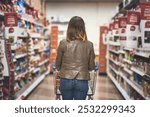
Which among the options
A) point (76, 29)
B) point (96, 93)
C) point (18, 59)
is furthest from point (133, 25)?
point (96, 93)

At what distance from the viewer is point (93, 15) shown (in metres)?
11.8

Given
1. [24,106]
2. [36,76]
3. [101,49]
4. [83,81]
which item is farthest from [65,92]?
[101,49]

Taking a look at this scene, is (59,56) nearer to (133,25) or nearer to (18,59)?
(133,25)

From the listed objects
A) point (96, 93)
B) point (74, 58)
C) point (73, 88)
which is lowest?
point (96, 93)

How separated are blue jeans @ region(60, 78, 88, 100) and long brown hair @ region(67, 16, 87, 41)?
16.1 inches

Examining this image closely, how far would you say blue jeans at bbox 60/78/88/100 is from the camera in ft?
9.15

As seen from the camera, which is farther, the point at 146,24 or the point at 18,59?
the point at 18,59

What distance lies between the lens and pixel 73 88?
2822mm

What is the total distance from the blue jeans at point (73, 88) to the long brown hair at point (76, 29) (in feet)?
1.34

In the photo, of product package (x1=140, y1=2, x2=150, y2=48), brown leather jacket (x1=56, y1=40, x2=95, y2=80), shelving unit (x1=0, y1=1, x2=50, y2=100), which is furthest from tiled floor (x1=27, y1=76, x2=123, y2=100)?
brown leather jacket (x1=56, y1=40, x2=95, y2=80)

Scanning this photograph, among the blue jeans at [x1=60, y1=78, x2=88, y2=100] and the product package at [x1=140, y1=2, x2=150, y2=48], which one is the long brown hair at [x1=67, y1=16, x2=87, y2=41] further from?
the product package at [x1=140, y1=2, x2=150, y2=48]

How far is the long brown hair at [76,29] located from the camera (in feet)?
8.89

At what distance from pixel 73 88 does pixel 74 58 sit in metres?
0.30

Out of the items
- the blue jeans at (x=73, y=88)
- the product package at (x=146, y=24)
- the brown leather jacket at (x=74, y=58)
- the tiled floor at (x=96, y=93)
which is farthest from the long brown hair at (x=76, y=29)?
the tiled floor at (x=96, y=93)
